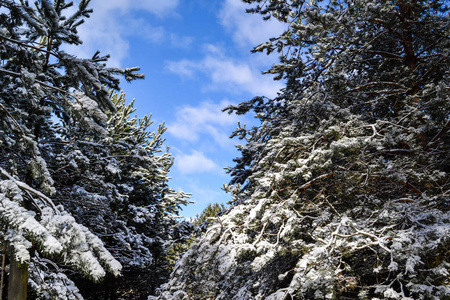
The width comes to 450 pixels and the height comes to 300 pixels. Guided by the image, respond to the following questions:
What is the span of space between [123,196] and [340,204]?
7.73 meters

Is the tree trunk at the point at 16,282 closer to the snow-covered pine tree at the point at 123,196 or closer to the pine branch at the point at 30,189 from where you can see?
the pine branch at the point at 30,189

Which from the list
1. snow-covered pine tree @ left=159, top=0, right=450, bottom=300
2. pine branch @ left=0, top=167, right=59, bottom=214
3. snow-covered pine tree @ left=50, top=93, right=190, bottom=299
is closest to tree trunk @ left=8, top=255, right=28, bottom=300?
pine branch @ left=0, top=167, right=59, bottom=214

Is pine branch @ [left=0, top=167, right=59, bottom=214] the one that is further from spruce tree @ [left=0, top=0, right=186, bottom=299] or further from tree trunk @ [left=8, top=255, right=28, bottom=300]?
tree trunk @ [left=8, top=255, right=28, bottom=300]

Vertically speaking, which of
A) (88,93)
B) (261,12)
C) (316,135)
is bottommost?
(316,135)

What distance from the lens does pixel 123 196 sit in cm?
1048

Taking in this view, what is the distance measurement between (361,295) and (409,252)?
33.2 inches

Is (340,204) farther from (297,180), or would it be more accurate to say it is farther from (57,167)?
(57,167)

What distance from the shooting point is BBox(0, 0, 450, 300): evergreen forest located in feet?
10.1

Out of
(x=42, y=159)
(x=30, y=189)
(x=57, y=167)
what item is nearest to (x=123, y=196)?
(x=57, y=167)

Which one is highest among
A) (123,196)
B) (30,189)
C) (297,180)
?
(123,196)

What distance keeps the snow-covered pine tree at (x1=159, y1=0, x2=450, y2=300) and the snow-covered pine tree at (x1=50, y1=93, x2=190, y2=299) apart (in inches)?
70.9

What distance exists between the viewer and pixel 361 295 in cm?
370

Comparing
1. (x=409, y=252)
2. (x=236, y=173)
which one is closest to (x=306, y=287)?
(x=409, y=252)

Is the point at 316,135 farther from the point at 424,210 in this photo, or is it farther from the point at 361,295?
the point at 361,295
